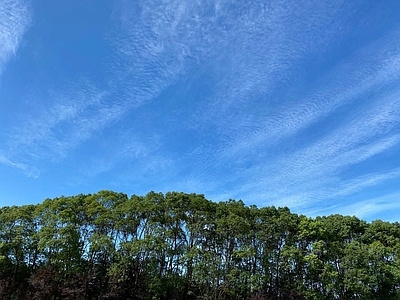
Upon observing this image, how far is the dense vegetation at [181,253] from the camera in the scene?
84.2ft

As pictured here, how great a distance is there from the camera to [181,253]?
26.7m

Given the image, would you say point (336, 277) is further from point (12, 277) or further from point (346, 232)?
point (12, 277)

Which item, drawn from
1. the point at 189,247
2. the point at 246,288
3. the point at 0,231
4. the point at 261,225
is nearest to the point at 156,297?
the point at 189,247

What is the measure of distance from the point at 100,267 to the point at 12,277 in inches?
258

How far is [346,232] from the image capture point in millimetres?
31453

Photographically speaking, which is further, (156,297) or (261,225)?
(261,225)

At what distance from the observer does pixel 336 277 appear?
91.1 feet

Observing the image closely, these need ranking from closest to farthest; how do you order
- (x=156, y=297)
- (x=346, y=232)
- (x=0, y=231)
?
(x=156, y=297) < (x=0, y=231) < (x=346, y=232)

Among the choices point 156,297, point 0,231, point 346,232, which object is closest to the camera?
point 156,297

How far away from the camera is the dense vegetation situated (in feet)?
84.2

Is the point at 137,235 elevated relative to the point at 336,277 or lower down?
elevated

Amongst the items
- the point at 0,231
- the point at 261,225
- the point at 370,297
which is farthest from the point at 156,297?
the point at 370,297

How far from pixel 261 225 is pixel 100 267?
38.9 ft

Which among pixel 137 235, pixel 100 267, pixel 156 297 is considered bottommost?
pixel 156 297
